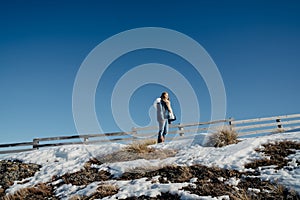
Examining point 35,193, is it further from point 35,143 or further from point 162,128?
point 35,143

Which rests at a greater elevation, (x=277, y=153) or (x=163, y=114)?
(x=163, y=114)

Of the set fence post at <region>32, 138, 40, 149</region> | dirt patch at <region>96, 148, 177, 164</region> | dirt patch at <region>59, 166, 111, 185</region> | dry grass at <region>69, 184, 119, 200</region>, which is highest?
fence post at <region>32, 138, 40, 149</region>

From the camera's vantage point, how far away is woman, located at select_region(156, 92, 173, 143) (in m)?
10.2

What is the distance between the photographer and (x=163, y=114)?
10.3m

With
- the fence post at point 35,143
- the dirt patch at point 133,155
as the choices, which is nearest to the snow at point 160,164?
the dirt patch at point 133,155

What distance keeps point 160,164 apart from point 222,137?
259cm

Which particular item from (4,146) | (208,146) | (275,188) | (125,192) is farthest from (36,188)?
(4,146)

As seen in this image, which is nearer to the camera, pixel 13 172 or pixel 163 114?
pixel 13 172

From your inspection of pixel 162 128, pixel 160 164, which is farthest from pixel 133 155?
pixel 162 128

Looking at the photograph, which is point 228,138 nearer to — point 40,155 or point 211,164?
point 211,164

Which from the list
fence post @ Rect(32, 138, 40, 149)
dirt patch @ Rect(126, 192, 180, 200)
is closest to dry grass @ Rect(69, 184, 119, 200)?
dirt patch @ Rect(126, 192, 180, 200)

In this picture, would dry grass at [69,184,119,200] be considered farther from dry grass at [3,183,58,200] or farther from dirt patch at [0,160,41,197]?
dirt patch at [0,160,41,197]

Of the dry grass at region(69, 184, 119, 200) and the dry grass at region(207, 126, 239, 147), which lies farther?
the dry grass at region(207, 126, 239, 147)

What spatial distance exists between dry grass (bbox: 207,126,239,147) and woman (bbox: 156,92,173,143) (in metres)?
2.21
